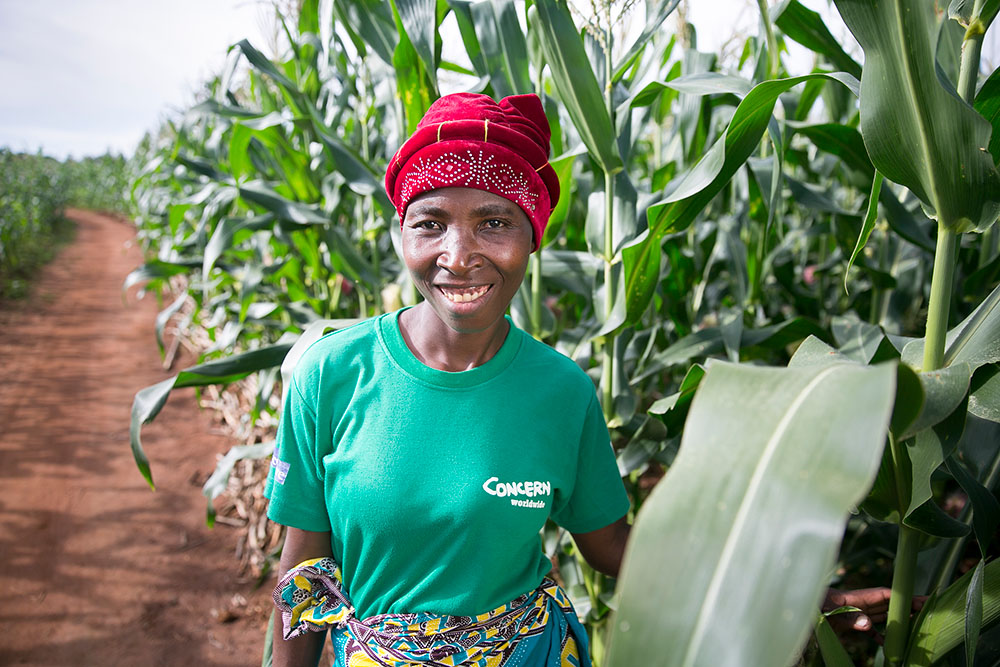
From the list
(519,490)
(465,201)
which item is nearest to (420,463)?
(519,490)

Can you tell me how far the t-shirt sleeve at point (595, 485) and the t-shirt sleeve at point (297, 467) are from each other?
40cm

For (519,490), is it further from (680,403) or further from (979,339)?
(979,339)

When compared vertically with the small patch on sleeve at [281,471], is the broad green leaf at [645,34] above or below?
above

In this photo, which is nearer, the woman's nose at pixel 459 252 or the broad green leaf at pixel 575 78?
the woman's nose at pixel 459 252

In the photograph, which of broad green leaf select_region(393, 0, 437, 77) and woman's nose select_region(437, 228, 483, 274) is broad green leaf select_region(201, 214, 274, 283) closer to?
broad green leaf select_region(393, 0, 437, 77)

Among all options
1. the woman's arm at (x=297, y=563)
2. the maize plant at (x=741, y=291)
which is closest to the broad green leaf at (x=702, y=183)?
the maize plant at (x=741, y=291)

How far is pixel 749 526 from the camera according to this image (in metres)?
0.44

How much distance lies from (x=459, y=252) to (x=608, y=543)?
1.85 feet

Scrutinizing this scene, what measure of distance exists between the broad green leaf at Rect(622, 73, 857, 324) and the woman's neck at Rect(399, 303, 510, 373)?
33 centimetres

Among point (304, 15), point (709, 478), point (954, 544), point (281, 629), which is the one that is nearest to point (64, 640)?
point (281, 629)

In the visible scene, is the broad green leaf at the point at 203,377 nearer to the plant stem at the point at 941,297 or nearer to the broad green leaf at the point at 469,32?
the broad green leaf at the point at 469,32

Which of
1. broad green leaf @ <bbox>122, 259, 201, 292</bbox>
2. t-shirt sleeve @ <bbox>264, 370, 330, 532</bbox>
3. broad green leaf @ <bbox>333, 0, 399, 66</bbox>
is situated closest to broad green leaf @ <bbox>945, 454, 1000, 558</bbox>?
t-shirt sleeve @ <bbox>264, 370, 330, 532</bbox>

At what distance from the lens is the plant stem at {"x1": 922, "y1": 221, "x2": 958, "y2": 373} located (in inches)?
30.9

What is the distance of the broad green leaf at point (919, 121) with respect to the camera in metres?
0.68
